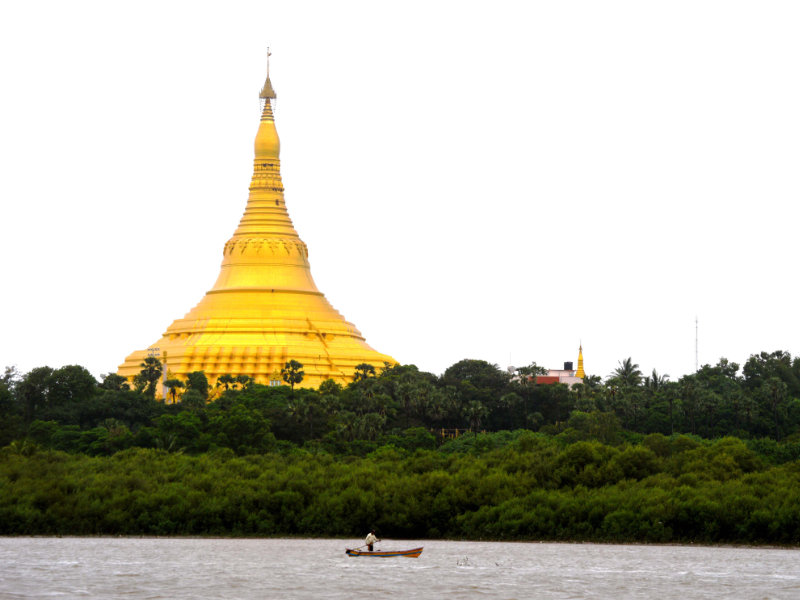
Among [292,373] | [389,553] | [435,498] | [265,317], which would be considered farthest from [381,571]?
[265,317]

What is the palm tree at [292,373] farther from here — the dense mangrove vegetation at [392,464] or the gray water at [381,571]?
the gray water at [381,571]

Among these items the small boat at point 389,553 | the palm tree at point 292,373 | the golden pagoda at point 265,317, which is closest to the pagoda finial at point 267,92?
the golden pagoda at point 265,317

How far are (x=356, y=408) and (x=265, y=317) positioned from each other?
55.3 feet

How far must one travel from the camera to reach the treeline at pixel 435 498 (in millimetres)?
51625

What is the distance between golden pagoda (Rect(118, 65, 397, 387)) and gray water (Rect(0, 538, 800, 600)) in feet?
129

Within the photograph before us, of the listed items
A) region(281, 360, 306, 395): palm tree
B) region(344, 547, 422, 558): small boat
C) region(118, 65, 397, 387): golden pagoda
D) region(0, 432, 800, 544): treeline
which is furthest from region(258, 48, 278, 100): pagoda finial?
region(344, 547, 422, 558): small boat

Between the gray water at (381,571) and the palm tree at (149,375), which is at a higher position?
the palm tree at (149,375)

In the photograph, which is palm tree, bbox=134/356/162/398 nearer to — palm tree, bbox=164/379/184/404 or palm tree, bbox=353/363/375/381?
palm tree, bbox=164/379/184/404

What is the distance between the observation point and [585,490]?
55000 mm

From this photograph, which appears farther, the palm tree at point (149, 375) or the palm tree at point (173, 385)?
the palm tree at point (149, 375)

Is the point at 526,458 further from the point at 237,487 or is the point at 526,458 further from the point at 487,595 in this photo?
the point at 487,595

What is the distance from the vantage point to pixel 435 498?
2120 inches

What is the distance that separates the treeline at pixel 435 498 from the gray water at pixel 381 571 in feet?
4.65

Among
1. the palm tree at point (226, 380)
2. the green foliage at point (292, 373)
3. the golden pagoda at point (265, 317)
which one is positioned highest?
the golden pagoda at point (265, 317)
